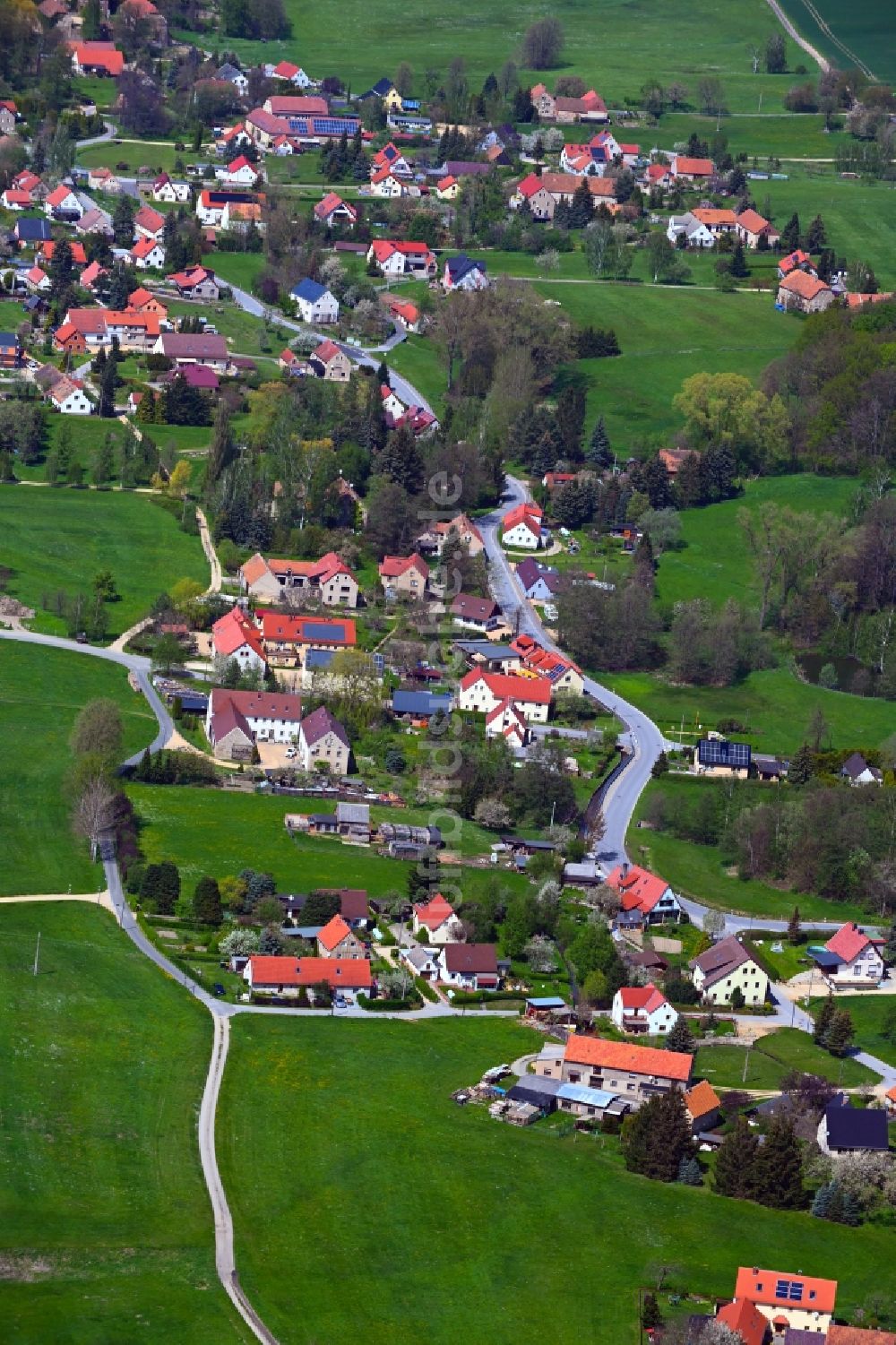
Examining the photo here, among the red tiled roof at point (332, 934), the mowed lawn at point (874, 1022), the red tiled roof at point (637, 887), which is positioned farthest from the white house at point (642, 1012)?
the red tiled roof at point (332, 934)

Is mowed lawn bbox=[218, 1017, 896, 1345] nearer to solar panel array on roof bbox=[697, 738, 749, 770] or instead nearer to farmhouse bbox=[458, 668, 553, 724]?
solar panel array on roof bbox=[697, 738, 749, 770]

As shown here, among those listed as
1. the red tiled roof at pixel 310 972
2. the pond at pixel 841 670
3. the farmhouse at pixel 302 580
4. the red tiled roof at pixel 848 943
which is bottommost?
the pond at pixel 841 670

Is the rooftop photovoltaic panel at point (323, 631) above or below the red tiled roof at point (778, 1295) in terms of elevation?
below

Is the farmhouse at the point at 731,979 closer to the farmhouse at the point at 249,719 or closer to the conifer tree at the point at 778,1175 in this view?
the conifer tree at the point at 778,1175

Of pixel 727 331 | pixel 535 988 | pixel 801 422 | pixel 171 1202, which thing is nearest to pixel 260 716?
pixel 535 988

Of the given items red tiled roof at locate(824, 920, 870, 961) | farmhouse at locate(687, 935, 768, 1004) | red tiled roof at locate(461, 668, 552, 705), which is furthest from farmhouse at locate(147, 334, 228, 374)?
farmhouse at locate(687, 935, 768, 1004)

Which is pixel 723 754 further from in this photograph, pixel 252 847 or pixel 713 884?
pixel 252 847

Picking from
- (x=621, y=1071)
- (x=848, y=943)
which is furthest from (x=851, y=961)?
(x=621, y=1071)
